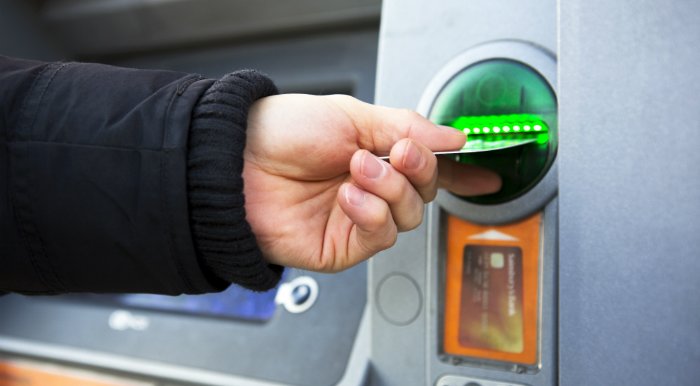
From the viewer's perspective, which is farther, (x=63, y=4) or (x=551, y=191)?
(x=63, y=4)

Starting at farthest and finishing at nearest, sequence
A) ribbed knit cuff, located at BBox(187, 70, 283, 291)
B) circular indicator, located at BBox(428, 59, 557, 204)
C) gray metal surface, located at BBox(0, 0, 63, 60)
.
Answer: gray metal surface, located at BBox(0, 0, 63, 60), circular indicator, located at BBox(428, 59, 557, 204), ribbed knit cuff, located at BBox(187, 70, 283, 291)

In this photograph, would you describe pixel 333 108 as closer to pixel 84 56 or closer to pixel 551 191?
pixel 551 191

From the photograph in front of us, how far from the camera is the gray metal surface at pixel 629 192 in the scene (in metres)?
0.70

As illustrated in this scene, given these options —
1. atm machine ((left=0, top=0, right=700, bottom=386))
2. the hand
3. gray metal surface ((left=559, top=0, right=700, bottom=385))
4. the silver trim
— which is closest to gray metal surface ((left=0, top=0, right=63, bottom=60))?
atm machine ((left=0, top=0, right=700, bottom=386))

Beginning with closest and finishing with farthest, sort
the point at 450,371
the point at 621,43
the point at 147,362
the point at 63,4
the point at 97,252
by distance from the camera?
the point at 621,43 < the point at 97,252 < the point at 450,371 < the point at 147,362 < the point at 63,4

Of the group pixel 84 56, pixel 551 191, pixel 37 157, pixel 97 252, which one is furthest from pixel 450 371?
pixel 84 56

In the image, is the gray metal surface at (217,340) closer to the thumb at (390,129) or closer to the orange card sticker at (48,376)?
the orange card sticker at (48,376)

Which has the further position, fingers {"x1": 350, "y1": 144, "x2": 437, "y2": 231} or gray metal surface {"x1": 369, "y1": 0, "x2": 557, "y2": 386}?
gray metal surface {"x1": 369, "y1": 0, "x2": 557, "y2": 386}

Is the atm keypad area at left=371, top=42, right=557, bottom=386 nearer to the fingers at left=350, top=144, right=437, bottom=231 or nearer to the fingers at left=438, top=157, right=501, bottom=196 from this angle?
the fingers at left=438, top=157, right=501, bottom=196

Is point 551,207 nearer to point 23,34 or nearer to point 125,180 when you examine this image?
point 125,180

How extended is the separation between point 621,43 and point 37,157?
787mm

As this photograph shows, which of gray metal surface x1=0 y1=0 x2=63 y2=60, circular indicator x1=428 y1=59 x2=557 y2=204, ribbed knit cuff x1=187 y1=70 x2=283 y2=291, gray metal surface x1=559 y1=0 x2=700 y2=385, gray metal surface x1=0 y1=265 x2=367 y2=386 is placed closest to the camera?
gray metal surface x1=559 y1=0 x2=700 y2=385

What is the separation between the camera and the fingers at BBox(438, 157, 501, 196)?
3.10 ft

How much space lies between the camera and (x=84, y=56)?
174 cm
